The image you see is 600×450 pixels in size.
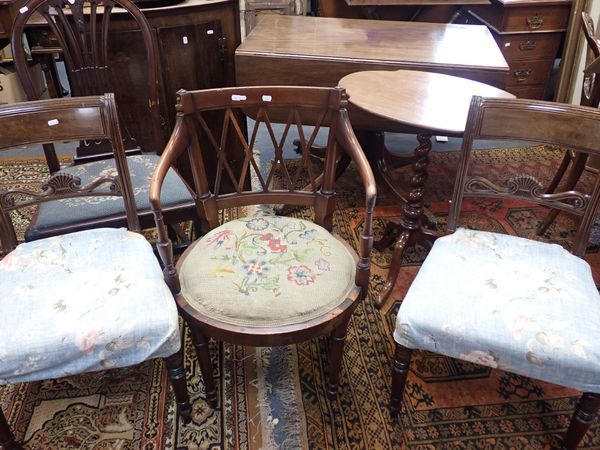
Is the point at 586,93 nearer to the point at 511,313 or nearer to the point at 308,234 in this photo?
the point at 511,313

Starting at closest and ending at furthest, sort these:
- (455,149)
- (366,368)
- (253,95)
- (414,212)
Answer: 1. (253,95)
2. (366,368)
3. (414,212)
4. (455,149)

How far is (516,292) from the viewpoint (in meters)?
1.18

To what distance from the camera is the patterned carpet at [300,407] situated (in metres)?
1.37

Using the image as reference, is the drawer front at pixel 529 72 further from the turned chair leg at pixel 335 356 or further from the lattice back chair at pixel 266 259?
the turned chair leg at pixel 335 356

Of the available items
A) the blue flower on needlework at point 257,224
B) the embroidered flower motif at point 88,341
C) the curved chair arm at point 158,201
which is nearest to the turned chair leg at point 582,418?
the blue flower on needlework at point 257,224

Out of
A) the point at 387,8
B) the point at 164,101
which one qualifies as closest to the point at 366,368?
the point at 164,101

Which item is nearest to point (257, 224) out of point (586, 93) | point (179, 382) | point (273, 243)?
point (273, 243)

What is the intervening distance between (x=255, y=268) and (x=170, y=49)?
1.11m

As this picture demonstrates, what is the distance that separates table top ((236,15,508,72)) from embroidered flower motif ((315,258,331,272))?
45.5 inches

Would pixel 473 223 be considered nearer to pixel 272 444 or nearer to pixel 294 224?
pixel 294 224

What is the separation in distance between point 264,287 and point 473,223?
4.73 feet

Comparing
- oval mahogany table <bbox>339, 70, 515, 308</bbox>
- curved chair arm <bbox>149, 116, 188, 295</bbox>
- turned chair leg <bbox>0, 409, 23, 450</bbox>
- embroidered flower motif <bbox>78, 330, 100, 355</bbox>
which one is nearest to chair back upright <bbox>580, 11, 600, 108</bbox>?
oval mahogany table <bbox>339, 70, 515, 308</bbox>

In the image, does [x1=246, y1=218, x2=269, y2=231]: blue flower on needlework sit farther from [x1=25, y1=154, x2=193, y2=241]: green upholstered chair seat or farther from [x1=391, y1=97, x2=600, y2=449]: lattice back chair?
[x1=391, y1=97, x2=600, y2=449]: lattice back chair

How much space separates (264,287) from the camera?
1187 mm
